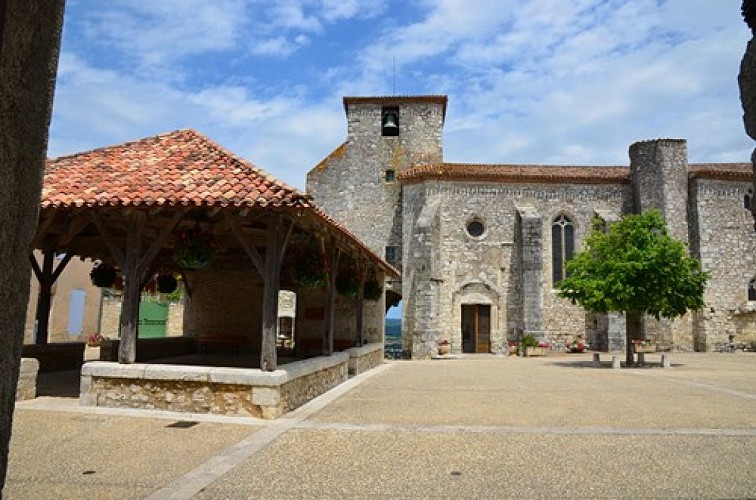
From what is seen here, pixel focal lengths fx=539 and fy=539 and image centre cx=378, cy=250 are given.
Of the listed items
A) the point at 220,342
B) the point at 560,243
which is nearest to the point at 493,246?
the point at 560,243

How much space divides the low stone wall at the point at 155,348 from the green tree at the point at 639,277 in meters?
11.8

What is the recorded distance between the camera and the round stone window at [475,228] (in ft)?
→ 83.1

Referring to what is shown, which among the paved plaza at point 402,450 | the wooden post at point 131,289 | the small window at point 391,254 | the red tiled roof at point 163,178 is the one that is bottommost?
the paved plaza at point 402,450

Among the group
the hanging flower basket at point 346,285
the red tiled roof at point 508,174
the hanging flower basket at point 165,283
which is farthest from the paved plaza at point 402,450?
the red tiled roof at point 508,174

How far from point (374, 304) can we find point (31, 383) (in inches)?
437

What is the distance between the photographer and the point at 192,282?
1531cm

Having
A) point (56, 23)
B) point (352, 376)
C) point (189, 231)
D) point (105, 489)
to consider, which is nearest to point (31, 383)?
point (189, 231)

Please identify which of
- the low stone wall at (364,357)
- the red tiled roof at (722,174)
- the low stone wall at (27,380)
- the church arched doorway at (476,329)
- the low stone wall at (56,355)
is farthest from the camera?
the red tiled roof at (722,174)

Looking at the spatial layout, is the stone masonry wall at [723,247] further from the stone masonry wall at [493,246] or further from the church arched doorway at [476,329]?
the church arched doorway at [476,329]

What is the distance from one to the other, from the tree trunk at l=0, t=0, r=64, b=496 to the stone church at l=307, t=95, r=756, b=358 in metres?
21.9

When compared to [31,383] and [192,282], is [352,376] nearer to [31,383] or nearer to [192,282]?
[192,282]

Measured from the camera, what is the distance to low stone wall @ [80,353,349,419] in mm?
7461

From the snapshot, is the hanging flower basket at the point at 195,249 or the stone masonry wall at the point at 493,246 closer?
the hanging flower basket at the point at 195,249

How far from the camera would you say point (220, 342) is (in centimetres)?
1477
